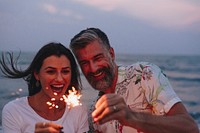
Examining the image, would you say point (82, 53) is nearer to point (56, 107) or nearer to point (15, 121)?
point (56, 107)

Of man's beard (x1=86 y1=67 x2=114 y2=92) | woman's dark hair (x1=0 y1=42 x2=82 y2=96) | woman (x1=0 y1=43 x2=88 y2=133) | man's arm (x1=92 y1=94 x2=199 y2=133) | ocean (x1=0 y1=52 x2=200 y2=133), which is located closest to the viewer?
man's arm (x1=92 y1=94 x2=199 y2=133)

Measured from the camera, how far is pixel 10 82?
2319cm

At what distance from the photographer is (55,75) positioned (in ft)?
14.5

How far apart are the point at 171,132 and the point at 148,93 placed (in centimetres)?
71

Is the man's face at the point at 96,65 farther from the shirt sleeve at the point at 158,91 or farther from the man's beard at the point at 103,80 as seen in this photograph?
the shirt sleeve at the point at 158,91

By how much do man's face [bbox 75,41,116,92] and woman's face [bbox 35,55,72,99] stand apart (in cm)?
19

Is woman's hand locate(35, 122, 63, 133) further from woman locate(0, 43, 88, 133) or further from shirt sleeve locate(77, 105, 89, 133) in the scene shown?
shirt sleeve locate(77, 105, 89, 133)

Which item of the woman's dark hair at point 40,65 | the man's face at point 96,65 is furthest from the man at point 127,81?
the woman's dark hair at point 40,65

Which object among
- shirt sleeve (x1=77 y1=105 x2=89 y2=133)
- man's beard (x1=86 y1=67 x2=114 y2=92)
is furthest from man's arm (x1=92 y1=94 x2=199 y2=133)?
shirt sleeve (x1=77 y1=105 x2=89 y2=133)

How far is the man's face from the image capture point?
452 cm

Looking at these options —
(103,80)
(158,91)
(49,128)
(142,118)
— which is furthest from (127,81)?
(49,128)

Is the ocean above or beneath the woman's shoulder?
beneath

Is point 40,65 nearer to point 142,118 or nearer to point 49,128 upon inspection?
point 49,128

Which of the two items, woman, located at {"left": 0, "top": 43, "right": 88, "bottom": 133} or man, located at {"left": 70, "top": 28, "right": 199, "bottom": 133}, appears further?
woman, located at {"left": 0, "top": 43, "right": 88, "bottom": 133}
